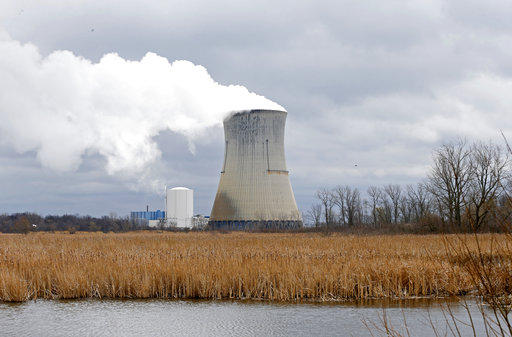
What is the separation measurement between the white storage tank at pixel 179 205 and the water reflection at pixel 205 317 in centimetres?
3884

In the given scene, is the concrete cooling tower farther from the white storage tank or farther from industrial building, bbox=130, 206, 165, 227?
industrial building, bbox=130, 206, 165, 227

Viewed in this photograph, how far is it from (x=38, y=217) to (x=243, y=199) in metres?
31.5

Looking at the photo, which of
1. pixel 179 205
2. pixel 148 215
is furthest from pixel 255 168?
pixel 148 215

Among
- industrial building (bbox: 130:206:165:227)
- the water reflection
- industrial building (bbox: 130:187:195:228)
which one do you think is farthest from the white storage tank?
the water reflection

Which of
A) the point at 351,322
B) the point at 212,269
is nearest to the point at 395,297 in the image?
the point at 351,322

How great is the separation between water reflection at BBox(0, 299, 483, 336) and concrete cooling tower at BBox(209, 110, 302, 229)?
2001cm

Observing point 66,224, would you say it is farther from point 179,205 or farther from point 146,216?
point 146,216

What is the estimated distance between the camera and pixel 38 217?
52.5 m

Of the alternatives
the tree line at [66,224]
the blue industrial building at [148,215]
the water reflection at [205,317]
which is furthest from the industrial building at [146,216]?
the water reflection at [205,317]

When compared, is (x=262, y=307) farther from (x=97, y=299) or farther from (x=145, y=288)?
(x=97, y=299)

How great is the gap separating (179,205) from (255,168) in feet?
68.0

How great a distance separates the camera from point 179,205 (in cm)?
4766

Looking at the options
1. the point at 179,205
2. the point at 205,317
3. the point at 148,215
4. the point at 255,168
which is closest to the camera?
the point at 205,317

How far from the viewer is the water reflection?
21.9 ft
